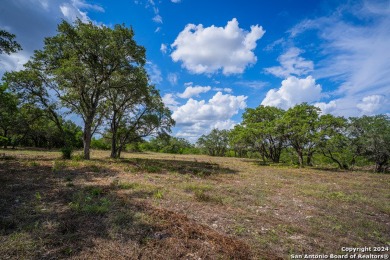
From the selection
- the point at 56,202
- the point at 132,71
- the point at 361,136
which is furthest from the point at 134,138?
the point at 361,136

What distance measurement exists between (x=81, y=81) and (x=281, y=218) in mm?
19466

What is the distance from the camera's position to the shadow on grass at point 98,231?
4.20 m

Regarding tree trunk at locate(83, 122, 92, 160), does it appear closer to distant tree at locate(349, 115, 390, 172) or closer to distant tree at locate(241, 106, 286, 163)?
distant tree at locate(241, 106, 286, 163)

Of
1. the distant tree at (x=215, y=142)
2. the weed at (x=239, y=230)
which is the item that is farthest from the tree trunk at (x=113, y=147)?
the distant tree at (x=215, y=142)

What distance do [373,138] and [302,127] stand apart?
27.1ft

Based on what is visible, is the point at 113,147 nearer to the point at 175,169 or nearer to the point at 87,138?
the point at 87,138

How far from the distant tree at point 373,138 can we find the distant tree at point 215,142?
49.1 meters

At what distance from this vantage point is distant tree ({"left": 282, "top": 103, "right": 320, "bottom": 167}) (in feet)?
85.9

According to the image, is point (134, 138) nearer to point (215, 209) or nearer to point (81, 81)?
point (81, 81)

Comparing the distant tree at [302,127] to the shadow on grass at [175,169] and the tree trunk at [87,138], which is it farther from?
the tree trunk at [87,138]

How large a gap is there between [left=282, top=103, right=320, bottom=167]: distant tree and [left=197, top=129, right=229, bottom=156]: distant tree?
150ft

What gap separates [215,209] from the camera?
7262 millimetres

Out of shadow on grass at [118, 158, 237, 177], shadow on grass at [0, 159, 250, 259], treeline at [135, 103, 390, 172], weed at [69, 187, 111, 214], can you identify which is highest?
treeline at [135, 103, 390, 172]

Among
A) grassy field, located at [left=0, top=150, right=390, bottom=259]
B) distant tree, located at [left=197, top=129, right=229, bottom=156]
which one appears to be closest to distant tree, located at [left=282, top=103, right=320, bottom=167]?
grassy field, located at [left=0, top=150, right=390, bottom=259]
